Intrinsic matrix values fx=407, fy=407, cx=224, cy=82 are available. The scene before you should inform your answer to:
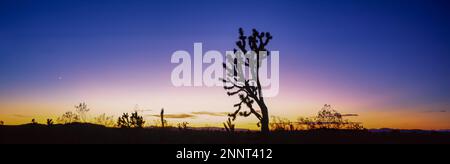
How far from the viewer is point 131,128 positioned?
20.0 metres

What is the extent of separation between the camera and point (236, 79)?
67.7ft
